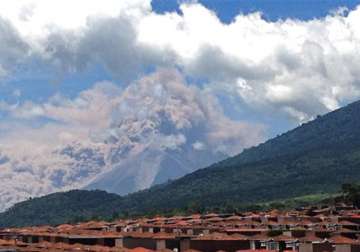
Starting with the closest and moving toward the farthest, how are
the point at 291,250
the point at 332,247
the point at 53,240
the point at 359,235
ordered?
the point at 332,247
the point at 291,250
the point at 359,235
the point at 53,240

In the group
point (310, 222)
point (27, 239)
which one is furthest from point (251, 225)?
point (27, 239)

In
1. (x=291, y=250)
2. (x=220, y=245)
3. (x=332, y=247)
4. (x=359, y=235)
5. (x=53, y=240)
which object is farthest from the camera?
(x=53, y=240)

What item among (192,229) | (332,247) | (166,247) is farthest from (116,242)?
Answer: (332,247)

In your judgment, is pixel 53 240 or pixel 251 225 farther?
pixel 251 225

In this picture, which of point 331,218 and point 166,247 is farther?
point 331,218

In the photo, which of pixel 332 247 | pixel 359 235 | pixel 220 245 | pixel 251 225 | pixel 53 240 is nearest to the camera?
pixel 332 247

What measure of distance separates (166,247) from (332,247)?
36147 millimetres

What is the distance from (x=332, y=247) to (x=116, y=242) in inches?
1940

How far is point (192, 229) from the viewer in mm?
169125

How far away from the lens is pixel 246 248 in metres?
134

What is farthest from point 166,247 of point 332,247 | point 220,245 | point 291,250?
point 332,247

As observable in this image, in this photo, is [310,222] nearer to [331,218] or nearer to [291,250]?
[331,218]

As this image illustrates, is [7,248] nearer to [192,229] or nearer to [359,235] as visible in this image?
[192,229]

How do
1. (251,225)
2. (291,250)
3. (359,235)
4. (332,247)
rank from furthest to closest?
(251,225) < (359,235) < (291,250) < (332,247)
